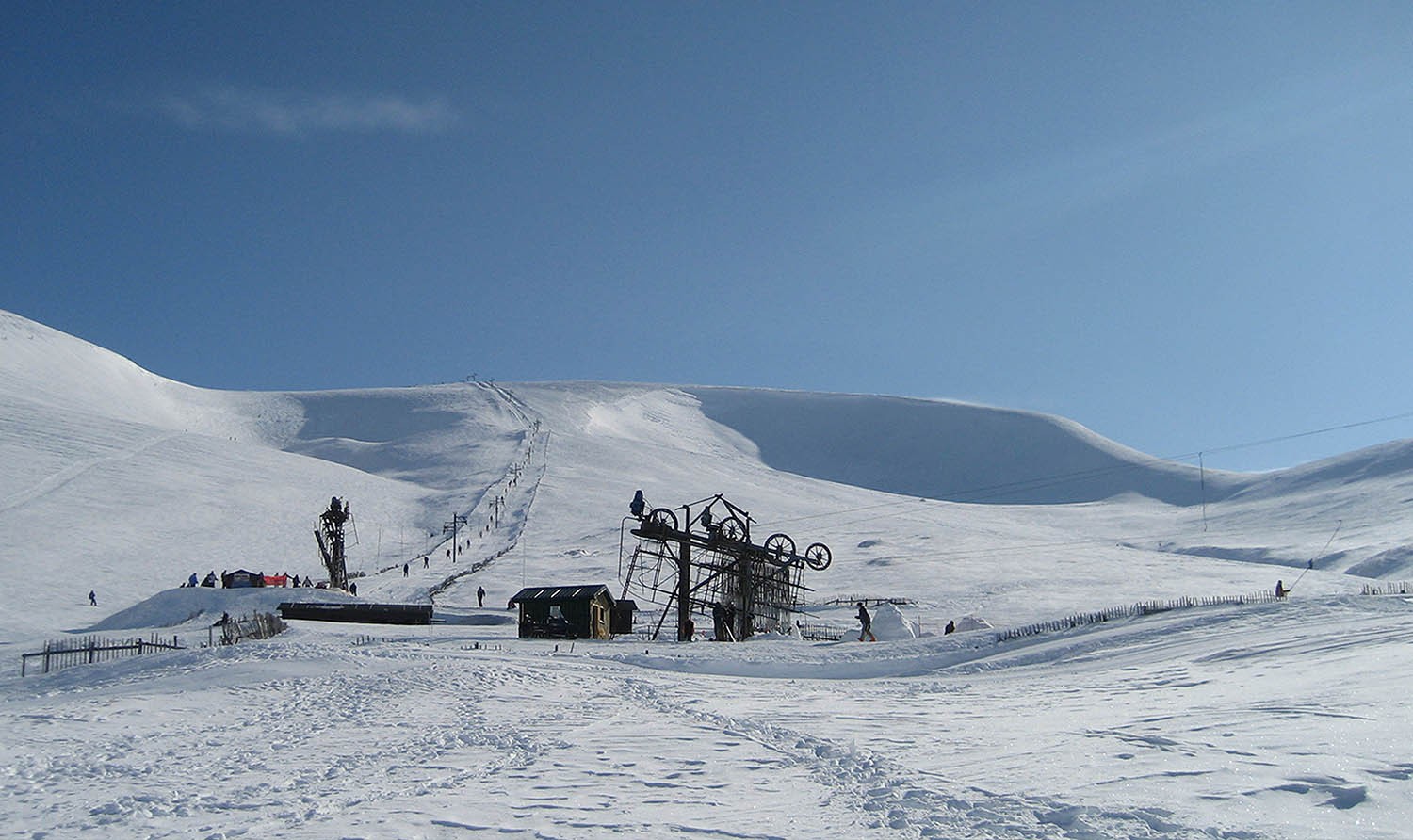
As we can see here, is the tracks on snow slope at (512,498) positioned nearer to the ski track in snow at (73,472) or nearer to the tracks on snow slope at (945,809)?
the ski track in snow at (73,472)

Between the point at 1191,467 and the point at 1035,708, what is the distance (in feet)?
474

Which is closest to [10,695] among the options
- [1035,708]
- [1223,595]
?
[1035,708]

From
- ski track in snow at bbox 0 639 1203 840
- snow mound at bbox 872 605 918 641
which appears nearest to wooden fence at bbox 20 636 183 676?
ski track in snow at bbox 0 639 1203 840

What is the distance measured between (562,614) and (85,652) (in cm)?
1432

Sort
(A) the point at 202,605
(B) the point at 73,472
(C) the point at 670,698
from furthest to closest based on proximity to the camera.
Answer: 1. (B) the point at 73,472
2. (A) the point at 202,605
3. (C) the point at 670,698

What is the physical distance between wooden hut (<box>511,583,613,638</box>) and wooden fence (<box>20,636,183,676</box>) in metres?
10.9

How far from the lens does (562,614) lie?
34.5 meters

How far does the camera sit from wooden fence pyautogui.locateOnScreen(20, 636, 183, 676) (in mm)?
23109

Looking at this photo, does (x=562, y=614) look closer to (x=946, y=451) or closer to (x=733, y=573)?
(x=733, y=573)

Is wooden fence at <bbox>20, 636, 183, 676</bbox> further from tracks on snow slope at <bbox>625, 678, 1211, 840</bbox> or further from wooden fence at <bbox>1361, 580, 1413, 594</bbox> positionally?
wooden fence at <bbox>1361, 580, 1413, 594</bbox>

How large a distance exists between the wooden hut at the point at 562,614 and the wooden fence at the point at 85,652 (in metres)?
10.9

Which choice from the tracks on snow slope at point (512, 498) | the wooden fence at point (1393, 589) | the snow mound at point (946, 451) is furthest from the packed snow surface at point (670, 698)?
the snow mound at point (946, 451)

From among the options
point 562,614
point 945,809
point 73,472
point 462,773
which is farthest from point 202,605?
point 73,472

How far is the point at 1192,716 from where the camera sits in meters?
10.9
